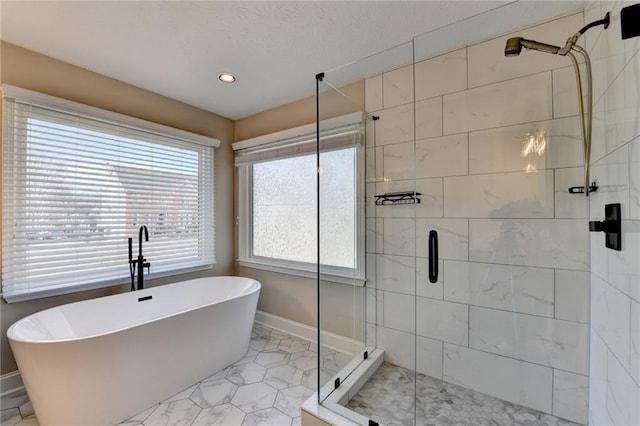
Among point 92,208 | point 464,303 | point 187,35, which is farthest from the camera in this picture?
point 92,208

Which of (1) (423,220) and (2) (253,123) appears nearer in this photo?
(1) (423,220)

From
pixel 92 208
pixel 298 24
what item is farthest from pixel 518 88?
pixel 92 208

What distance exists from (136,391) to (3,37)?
2.58 metres

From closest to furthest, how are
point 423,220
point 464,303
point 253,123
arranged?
1. point 464,303
2. point 423,220
3. point 253,123

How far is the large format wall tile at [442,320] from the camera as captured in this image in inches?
75.9

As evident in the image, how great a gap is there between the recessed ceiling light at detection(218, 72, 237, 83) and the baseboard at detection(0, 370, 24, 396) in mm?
2750

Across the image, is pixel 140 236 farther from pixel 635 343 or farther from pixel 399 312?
pixel 635 343

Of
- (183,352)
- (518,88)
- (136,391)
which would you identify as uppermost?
(518,88)

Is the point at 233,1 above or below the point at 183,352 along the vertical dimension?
above

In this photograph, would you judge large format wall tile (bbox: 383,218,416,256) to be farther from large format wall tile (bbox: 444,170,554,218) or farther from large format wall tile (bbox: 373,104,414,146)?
large format wall tile (bbox: 373,104,414,146)

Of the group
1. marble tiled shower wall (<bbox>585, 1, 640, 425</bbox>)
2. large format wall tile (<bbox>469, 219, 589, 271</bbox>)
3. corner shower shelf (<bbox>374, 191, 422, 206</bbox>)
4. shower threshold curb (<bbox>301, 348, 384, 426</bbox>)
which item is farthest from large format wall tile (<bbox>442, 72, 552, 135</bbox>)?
shower threshold curb (<bbox>301, 348, 384, 426</bbox>)

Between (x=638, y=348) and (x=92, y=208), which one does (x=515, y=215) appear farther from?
(x=92, y=208)

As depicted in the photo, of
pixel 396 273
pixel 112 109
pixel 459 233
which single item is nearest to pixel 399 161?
pixel 459 233

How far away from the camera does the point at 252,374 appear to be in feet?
7.01
